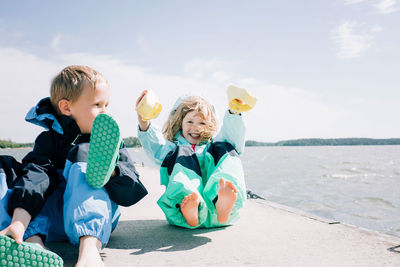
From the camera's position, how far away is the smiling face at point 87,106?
1.73m

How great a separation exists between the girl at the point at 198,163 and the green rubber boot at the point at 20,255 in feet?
2.73

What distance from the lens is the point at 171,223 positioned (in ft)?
7.37

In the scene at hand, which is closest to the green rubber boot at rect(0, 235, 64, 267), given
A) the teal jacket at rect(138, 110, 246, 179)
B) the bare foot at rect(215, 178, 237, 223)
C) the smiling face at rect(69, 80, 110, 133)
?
the smiling face at rect(69, 80, 110, 133)

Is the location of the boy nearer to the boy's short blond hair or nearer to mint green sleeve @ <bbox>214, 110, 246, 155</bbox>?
the boy's short blond hair

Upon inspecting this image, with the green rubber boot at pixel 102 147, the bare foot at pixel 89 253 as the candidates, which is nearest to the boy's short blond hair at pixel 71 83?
the green rubber boot at pixel 102 147

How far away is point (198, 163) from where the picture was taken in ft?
7.30

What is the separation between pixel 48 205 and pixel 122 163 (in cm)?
42

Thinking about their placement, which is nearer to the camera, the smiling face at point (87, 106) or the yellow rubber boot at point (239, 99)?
the smiling face at point (87, 106)

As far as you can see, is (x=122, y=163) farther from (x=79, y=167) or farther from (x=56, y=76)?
(x=56, y=76)

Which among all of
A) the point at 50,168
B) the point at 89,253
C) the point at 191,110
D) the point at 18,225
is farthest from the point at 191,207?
the point at 191,110

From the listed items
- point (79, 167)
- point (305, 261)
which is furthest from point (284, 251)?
point (79, 167)

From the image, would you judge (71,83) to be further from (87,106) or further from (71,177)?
(71,177)

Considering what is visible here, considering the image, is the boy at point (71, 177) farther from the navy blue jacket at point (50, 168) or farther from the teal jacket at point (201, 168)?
the teal jacket at point (201, 168)

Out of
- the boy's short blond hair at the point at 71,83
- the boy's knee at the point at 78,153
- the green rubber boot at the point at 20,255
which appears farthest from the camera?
the boy's short blond hair at the point at 71,83
